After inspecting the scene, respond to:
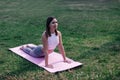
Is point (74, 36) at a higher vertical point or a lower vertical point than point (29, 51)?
lower

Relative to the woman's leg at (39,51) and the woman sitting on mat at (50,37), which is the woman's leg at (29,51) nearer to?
the woman's leg at (39,51)

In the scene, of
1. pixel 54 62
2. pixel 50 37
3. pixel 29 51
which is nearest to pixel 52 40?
pixel 50 37

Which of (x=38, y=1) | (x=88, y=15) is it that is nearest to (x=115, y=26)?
(x=88, y=15)

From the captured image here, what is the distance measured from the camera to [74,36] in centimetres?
885

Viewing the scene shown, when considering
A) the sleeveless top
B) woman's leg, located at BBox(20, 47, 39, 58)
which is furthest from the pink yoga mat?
the sleeveless top

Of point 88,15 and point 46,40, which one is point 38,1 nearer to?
point 88,15

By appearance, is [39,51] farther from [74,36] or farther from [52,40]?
[74,36]

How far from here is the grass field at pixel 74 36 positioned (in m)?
5.78

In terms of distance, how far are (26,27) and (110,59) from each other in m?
4.55

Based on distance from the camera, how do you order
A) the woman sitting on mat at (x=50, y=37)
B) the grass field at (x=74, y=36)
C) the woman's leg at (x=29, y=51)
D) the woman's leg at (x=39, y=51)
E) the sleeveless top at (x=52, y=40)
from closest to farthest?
the grass field at (x=74, y=36), the woman sitting on mat at (x=50, y=37), the sleeveless top at (x=52, y=40), the woman's leg at (x=39, y=51), the woman's leg at (x=29, y=51)

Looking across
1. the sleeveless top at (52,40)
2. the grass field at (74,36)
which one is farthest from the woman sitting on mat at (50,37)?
the grass field at (74,36)

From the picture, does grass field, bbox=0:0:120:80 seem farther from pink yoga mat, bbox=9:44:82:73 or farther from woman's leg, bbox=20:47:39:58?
woman's leg, bbox=20:47:39:58

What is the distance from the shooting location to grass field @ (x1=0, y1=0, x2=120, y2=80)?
578cm

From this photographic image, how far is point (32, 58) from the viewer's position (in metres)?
6.75
